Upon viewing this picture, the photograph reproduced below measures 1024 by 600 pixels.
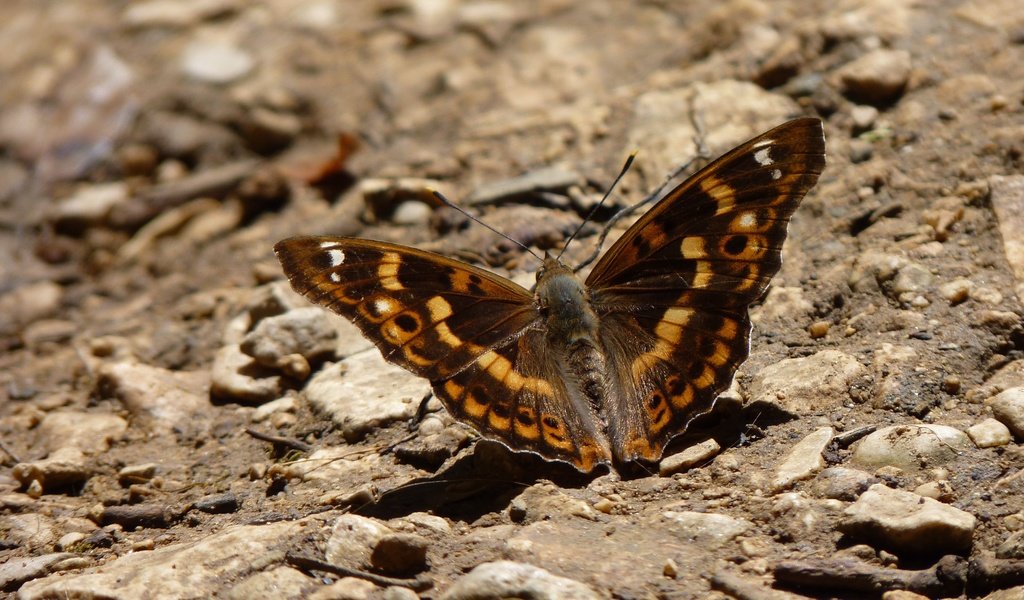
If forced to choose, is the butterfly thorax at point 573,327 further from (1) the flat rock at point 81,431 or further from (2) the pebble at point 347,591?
(1) the flat rock at point 81,431

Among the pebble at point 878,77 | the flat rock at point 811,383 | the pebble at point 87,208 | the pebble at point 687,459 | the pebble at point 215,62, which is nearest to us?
the pebble at point 687,459

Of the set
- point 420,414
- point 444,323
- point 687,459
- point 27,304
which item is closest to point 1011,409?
point 687,459

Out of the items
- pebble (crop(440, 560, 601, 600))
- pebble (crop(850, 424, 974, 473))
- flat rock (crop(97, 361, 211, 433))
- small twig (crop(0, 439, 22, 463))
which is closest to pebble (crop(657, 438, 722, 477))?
pebble (crop(850, 424, 974, 473))

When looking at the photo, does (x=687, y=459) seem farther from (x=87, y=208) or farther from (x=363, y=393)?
(x=87, y=208)

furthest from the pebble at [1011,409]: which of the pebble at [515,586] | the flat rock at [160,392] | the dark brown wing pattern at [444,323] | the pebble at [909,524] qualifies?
the flat rock at [160,392]

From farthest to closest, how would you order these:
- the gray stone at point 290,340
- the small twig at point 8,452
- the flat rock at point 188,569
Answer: the gray stone at point 290,340 < the small twig at point 8,452 < the flat rock at point 188,569

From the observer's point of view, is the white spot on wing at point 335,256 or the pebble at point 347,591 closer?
the pebble at point 347,591
